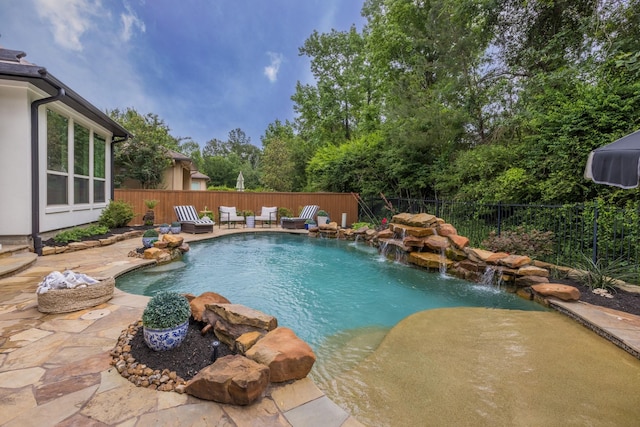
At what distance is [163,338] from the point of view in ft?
6.86

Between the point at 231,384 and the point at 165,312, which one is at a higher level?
the point at 165,312

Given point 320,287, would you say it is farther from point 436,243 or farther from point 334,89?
point 334,89

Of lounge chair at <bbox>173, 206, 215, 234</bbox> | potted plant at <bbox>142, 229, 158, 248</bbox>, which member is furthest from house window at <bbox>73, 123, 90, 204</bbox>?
lounge chair at <bbox>173, 206, 215, 234</bbox>

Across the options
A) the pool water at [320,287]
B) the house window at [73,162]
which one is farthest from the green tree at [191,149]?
the pool water at [320,287]

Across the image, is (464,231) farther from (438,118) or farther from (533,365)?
(533,365)

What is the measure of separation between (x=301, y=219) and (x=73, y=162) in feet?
23.1

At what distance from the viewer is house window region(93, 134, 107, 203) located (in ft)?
25.6

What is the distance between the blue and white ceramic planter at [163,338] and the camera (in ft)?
6.82

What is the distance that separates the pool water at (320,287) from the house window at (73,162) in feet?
9.55

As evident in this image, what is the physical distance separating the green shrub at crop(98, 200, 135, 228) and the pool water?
111 inches

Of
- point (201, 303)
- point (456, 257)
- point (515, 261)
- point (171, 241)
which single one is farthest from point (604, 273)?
point (171, 241)

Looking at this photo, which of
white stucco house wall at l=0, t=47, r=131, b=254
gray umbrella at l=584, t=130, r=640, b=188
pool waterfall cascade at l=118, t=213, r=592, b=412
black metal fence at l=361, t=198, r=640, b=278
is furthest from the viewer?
white stucco house wall at l=0, t=47, r=131, b=254

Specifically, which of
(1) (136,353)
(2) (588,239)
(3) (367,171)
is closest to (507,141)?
(2) (588,239)

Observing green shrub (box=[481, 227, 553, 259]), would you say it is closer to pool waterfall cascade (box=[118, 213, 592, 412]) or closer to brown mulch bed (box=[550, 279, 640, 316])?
pool waterfall cascade (box=[118, 213, 592, 412])
